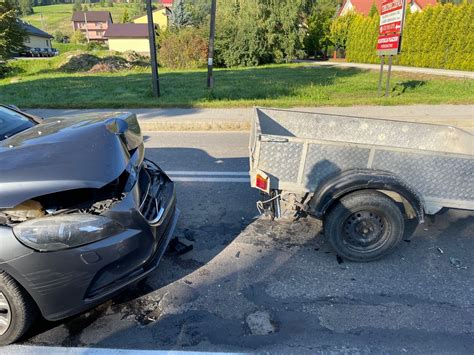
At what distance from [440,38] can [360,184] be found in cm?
2490

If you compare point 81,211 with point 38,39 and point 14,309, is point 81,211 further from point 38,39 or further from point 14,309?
point 38,39

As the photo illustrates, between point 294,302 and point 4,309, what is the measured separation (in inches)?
78.3

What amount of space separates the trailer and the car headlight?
1.53m

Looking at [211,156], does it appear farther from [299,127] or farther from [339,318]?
[339,318]

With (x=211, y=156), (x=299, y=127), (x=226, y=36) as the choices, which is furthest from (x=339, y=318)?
(x=226, y=36)

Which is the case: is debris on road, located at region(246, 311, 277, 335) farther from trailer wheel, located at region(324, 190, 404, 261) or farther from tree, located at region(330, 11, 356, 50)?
tree, located at region(330, 11, 356, 50)

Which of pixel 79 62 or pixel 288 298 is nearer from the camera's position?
pixel 288 298

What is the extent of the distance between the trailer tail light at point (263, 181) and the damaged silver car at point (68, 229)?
1010 mm

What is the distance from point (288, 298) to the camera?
9.33ft

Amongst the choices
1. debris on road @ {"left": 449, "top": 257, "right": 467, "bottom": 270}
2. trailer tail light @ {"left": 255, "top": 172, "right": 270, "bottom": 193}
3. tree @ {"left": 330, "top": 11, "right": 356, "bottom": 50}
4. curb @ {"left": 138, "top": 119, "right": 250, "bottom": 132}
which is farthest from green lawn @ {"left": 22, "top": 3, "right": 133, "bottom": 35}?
debris on road @ {"left": 449, "top": 257, "right": 467, "bottom": 270}

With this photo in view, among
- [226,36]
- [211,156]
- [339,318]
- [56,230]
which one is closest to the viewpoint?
[56,230]

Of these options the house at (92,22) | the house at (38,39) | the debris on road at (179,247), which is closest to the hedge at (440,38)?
the debris on road at (179,247)

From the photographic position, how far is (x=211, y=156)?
6.50m

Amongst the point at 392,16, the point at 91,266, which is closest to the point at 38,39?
the point at 392,16
